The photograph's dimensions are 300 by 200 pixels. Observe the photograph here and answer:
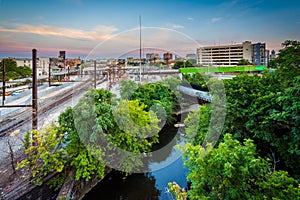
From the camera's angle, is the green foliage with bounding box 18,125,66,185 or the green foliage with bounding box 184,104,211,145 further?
the green foliage with bounding box 184,104,211,145

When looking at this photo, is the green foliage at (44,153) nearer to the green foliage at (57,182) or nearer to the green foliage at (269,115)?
the green foliage at (57,182)

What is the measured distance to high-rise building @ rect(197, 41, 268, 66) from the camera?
4434cm

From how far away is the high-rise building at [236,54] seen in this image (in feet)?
145

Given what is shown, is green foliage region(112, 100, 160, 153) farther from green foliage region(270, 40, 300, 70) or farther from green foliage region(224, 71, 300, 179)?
green foliage region(270, 40, 300, 70)

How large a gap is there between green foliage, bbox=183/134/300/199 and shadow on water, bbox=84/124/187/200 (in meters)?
3.04

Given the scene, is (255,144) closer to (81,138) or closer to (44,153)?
(81,138)

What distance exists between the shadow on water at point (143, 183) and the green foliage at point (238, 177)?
3040 mm

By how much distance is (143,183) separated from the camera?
6.77 m

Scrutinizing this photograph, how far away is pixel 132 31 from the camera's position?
720cm

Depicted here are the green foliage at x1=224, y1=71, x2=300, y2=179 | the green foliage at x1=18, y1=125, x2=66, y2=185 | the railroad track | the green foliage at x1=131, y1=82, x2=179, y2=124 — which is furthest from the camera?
the green foliage at x1=131, y1=82, x2=179, y2=124

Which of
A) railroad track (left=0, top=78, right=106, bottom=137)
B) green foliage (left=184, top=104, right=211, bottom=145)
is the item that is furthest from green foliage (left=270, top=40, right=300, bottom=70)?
railroad track (left=0, top=78, right=106, bottom=137)

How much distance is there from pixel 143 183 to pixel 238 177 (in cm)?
427

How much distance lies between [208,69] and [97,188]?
19505mm

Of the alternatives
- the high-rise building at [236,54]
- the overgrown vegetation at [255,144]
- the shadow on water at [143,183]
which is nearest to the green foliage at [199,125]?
the overgrown vegetation at [255,144]
